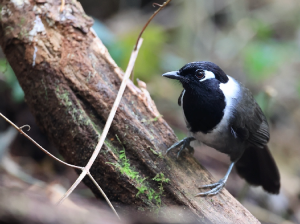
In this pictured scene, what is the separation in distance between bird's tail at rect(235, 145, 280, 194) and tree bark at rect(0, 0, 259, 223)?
1196mm

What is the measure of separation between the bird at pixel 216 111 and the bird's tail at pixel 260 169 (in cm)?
39

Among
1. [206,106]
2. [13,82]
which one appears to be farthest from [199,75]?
[13,82]

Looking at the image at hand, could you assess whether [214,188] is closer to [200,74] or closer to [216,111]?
[216,111]

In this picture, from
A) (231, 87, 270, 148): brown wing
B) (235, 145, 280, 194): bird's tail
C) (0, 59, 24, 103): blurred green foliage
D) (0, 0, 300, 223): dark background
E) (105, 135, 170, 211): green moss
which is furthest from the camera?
(0, 0, 300, 223): dark background

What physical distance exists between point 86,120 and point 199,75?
1.11m

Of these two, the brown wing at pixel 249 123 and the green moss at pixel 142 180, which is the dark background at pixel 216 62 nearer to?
the brown wing at pixel 249 123

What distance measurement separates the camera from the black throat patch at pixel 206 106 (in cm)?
294

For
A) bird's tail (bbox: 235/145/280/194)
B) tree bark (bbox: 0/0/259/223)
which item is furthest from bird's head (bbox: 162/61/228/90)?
bird's tail (bbox: 235/145/280/194)

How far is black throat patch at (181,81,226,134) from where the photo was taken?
2.94 m

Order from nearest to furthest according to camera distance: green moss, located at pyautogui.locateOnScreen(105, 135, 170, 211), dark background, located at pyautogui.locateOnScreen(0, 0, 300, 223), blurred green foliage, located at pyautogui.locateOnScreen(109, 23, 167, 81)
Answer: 1. green moss, located at pyautogui.locateOnScreen(105, 135, 170, 211)
2. dark background, located at pyautogui.locateOnScreen(0, 0, 300, 223)
3. blurred green foliage, located at pyautogui.locateOnScreen(109, 23, 167, 81)

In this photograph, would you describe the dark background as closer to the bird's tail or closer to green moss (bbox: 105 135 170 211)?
the bird's tail

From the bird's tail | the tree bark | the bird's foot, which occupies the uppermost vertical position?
the tree bark

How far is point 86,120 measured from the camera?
2592 millimetres

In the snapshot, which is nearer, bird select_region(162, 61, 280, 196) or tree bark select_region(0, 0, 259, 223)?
tree bark select_region(0, 0, 259, 223)
